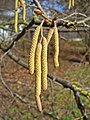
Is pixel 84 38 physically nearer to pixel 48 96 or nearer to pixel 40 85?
pixel 48 96

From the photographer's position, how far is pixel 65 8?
479 centimetres

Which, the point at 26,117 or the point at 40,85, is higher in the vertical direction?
the point at 40,85

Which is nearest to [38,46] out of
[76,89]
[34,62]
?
[34,62]

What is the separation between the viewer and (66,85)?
2379 millimetres

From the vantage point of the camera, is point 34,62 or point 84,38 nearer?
point 34,62

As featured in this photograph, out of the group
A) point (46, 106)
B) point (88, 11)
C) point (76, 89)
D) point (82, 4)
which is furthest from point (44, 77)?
point (46, 106)

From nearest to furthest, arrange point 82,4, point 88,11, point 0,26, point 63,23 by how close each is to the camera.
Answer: point 63,23, point 0,26, point 88,11, point 82,4

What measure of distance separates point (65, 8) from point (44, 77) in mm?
3926

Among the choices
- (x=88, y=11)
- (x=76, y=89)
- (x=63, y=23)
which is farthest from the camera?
(x=88, y=11)

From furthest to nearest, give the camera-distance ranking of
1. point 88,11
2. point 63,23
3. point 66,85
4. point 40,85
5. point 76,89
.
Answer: point 88,11 → point 66,85 → point 76,89 → point 63,23 → point 40,85

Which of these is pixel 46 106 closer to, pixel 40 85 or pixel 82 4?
pixel 82 4

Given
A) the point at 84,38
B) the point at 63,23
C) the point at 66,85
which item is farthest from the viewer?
the point at 84,38

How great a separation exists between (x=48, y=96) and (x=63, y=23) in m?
4.71

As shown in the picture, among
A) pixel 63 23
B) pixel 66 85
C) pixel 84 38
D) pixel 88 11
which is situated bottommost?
pixel 84 38
